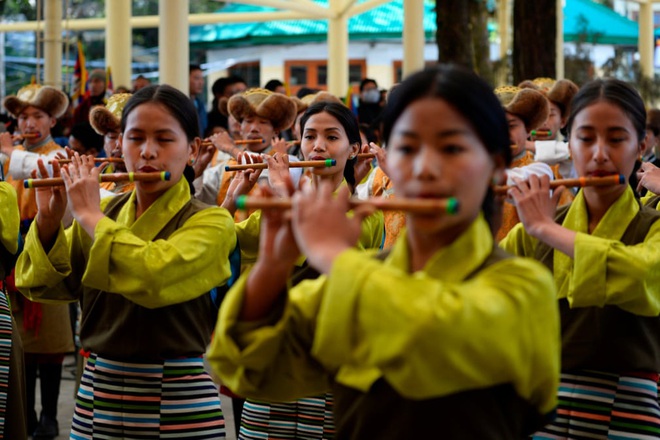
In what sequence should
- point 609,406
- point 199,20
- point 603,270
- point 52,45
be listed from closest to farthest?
point 603,270
point 609,406
point 52,45
point 199,20

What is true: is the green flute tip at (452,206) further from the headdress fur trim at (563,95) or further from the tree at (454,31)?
the tree at (454,31)

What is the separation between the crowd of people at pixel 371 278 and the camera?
7.75 feet

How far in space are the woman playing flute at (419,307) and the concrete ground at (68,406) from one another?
162 inches

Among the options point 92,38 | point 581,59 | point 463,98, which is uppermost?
point 92,38

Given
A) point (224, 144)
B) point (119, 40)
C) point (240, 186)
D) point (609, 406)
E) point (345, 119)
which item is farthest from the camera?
point (119, 40)

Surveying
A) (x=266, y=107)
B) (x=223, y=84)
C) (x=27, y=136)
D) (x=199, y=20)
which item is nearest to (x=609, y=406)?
(x=266, y=107)

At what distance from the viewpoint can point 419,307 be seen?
227cm

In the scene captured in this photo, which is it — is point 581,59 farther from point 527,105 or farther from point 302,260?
point 302,260

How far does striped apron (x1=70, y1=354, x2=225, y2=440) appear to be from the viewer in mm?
3740

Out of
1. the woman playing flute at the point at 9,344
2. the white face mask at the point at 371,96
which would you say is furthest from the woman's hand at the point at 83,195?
the white face mask at the point at 371,96

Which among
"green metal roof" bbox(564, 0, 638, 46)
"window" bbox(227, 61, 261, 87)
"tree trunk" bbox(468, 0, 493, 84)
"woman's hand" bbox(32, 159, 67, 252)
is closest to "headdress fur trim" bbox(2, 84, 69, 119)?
"woman's hand" bbox(32, 159, 67, 252)

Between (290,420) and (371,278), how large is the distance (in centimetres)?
220

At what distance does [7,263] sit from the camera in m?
4.61

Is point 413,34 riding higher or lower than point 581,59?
lower
